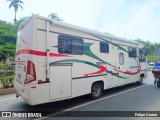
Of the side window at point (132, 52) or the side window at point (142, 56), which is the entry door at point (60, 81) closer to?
the side window at point (132, 52)

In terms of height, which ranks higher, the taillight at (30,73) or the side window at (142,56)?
the side window at (142,56)

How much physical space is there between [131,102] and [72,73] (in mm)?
2968

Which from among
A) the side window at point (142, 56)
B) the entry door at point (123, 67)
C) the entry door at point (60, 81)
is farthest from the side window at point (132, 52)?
the entry door at point (60, 81)

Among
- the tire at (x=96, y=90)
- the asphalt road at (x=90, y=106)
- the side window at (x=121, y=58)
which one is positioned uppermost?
the side window at (x=121, y=58)

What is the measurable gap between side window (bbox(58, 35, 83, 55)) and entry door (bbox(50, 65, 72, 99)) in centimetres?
62

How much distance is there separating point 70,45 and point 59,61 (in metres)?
0.88

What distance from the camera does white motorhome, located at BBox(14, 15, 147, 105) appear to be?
17.6 ft

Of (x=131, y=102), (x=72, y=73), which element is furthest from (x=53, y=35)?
(x=131, y=102)

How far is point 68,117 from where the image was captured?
546cm

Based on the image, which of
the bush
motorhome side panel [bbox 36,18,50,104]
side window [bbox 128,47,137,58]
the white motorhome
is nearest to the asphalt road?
the white motorhome

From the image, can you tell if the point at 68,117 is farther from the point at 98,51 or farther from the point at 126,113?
the point at 98,51

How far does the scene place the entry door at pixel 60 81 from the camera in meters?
5.70

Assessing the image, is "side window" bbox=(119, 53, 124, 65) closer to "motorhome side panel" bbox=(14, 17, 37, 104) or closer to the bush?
"motorhome side panel" bbox=(14, 17, 37, 104)

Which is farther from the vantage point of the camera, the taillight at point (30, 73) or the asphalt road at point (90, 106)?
the asphalt road at point (90, 106)
